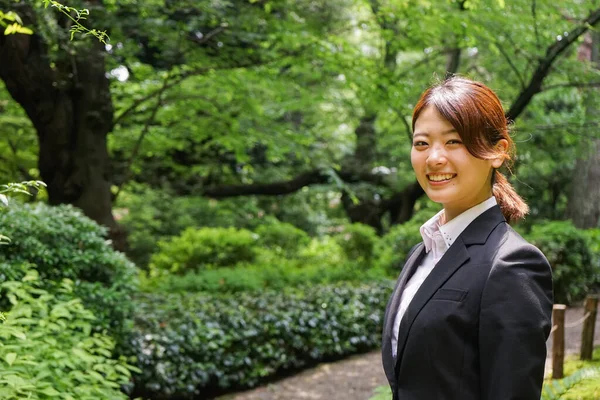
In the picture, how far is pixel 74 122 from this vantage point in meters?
7.16

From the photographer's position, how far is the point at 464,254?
157 centimetres

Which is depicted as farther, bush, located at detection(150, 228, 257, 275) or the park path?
bush, located at detection(150, 228, 257, 275)

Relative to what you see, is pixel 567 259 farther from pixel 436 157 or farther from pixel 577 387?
pixel 436 157

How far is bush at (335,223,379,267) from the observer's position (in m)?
11.2

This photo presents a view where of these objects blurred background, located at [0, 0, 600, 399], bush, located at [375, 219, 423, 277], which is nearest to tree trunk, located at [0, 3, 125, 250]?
blurred background, located at [0, 0, 600, 399]

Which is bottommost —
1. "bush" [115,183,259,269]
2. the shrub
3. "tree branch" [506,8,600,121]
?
the shrub

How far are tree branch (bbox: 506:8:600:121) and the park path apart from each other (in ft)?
11.0

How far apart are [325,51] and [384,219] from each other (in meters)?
10.2

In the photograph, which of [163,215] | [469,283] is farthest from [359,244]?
[469,283]

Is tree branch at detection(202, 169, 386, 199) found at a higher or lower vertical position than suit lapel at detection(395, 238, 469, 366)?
lower

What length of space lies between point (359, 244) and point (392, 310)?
9.50 metres

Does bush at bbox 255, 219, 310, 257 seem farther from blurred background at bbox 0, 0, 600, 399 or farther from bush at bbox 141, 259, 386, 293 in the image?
bush at bbox 141, 259, 386, 293

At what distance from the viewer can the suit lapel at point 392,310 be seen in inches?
67.5

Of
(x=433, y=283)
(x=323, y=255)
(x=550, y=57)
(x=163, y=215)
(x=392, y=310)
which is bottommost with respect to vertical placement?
(x=323, y=255)
